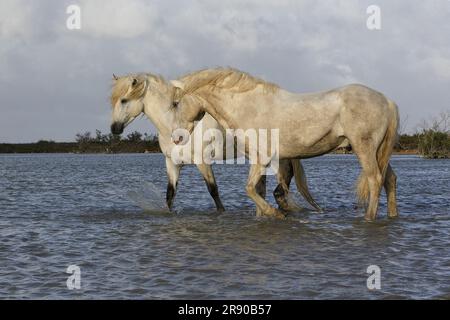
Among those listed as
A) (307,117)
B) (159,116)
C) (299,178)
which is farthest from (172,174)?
(307,117)

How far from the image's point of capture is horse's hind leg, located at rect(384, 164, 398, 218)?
29.6 feet

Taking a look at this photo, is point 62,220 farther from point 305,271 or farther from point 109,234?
point 305,271

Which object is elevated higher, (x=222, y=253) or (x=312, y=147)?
(x=312, y=147)

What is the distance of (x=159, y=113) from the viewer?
9.63 meters

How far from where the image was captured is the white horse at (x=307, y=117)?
325 inches

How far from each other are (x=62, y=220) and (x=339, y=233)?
13.4 feet

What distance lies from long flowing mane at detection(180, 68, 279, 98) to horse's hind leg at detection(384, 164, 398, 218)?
6.60 feet

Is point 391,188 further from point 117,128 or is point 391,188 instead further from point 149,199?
point 149,199

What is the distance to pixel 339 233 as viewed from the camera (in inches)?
305

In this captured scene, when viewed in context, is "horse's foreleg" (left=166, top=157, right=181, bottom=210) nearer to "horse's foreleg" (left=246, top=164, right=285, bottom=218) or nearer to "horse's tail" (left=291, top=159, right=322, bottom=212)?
"horse's tail" (left=291, top=159, right=322, bottom=212)

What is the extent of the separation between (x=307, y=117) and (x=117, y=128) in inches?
112
